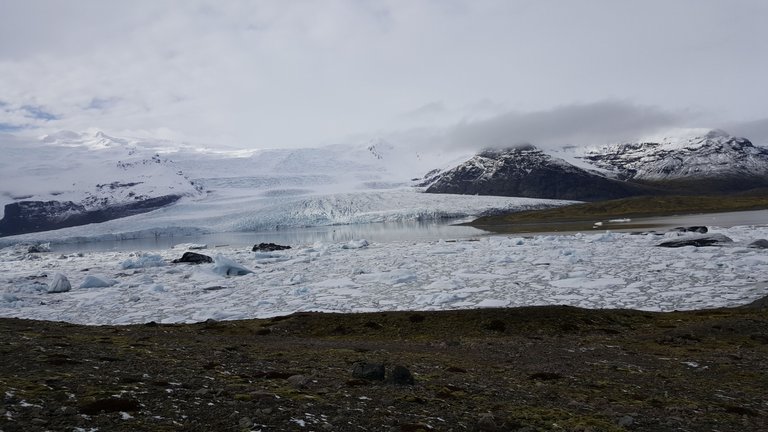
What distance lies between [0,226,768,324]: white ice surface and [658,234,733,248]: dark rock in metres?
1.03

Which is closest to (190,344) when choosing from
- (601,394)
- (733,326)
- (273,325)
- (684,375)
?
(273,325)

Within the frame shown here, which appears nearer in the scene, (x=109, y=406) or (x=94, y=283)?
(x=109, y=406)

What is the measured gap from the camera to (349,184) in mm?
163875

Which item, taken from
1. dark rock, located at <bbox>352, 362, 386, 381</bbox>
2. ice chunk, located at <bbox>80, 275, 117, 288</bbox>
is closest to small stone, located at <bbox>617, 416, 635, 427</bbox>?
dark rock, located at <bbox>352, 362, 386, 381</bbox>

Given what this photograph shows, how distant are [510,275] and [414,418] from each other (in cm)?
1878

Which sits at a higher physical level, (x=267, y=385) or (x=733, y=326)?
(x=267, y=385)

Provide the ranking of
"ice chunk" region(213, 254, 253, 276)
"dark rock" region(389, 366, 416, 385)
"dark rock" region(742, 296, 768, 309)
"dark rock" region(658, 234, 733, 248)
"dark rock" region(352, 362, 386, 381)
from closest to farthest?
"dark rock" region(389, 366, 416, 385) → "dark rock" region(352, 362, 386, 381) → "dark rock" region(742, 296, 768, 309) → "ice chunk" region(213, 254, 253, 276) → "dark rock" region(658, 234, 733, 248)

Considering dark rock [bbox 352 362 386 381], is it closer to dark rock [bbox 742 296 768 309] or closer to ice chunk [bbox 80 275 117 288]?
dark rock [bbox 742 296 768 309]

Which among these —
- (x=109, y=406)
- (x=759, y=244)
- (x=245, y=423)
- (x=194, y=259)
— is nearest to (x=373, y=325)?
(x=245, y=423)

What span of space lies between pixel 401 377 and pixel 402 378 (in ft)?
0.07

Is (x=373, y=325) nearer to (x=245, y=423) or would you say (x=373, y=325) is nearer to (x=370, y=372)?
(x=370, y=372)

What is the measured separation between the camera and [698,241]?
→ 30906 millimetres

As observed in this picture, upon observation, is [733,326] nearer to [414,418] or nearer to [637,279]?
[637,279]

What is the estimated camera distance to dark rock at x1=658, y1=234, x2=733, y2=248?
30.6 meters
